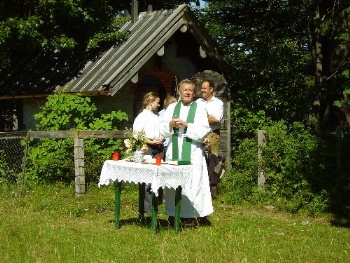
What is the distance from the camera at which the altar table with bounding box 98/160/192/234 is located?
8570 millimetres

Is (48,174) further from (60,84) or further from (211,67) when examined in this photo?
(211,67)

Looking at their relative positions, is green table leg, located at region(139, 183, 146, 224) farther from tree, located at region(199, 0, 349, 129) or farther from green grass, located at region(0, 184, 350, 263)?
tree, located at region(199, 0, 349, 129)

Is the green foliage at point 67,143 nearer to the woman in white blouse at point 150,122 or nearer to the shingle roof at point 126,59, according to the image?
the shingle roof at point 126,59

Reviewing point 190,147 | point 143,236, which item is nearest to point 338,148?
point 190,147

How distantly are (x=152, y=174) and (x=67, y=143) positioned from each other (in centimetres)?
520

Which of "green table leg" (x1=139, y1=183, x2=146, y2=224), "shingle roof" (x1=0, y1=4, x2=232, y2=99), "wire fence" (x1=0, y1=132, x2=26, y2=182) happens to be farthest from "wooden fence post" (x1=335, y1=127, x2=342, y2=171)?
"wire fence" (x1=0, y1=132, x2=26, y2=182)

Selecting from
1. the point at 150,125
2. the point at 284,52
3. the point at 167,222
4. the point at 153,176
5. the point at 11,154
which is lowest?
the point at 167,222

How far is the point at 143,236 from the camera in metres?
8.68

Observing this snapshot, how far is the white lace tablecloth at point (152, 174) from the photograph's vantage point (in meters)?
8.55

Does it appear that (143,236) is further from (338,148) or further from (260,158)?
(338,148)

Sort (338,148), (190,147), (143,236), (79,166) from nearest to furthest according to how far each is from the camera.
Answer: (143,236) → (190,147) → (338,148) → (79,166)

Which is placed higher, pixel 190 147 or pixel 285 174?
pixel 190 147

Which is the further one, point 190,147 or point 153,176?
point 190,147

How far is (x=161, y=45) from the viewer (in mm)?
15430
